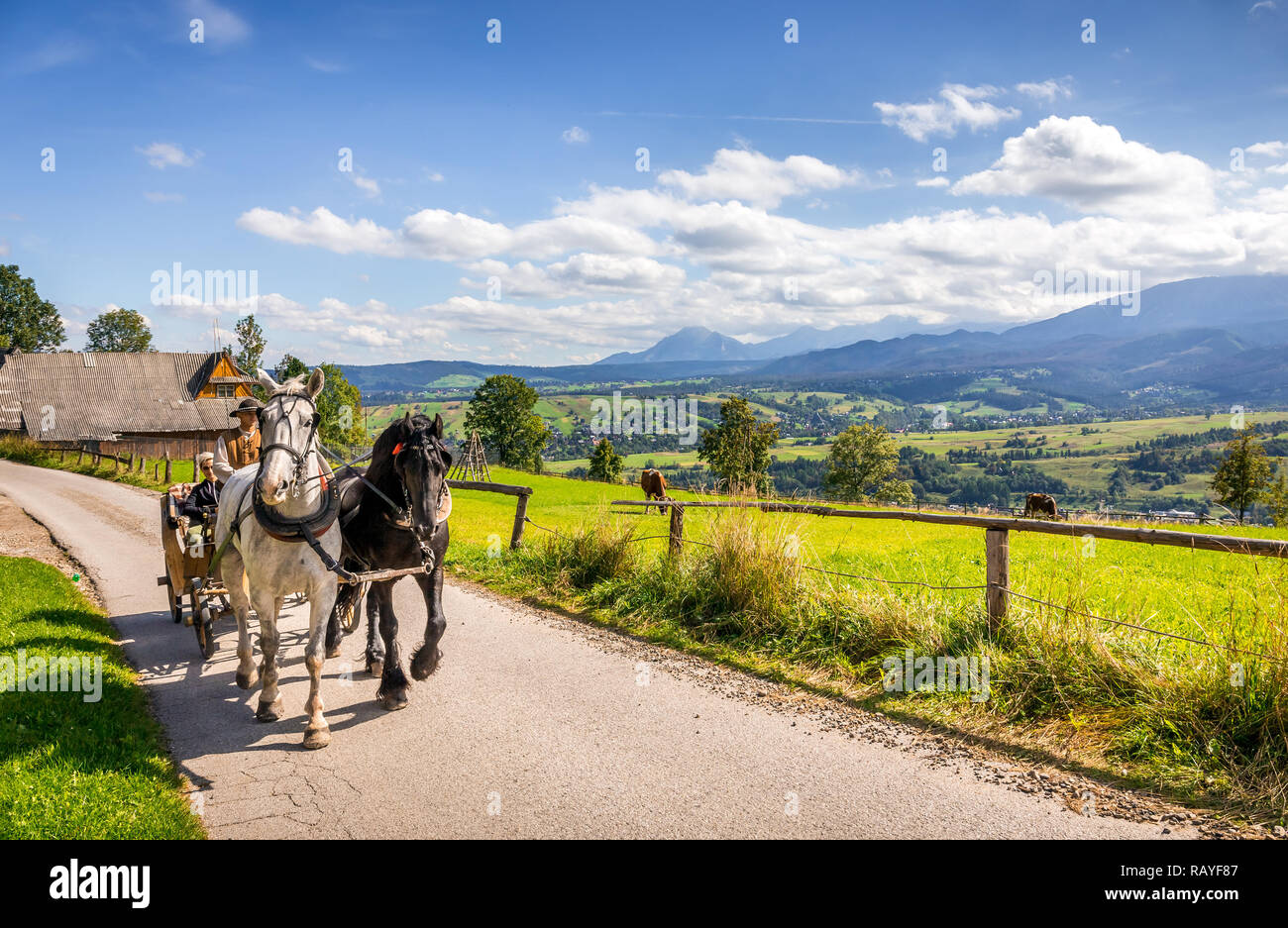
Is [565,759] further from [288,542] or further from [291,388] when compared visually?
[291,388]

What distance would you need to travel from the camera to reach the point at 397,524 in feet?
20.4

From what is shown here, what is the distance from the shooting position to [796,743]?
219 inches

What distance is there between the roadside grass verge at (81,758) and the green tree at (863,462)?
3245 inches

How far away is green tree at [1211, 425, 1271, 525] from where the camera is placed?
52594 mm

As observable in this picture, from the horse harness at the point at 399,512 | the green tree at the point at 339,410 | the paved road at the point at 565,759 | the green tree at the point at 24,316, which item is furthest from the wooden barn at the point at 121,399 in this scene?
the horse harness at the point at 399,512

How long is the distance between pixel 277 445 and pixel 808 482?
12017 cm

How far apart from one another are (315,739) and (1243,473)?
66622 millimetres

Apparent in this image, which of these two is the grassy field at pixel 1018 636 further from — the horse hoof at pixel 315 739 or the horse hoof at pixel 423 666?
the horse hoof at pixel 315 739

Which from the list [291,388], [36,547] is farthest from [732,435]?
[291,388]

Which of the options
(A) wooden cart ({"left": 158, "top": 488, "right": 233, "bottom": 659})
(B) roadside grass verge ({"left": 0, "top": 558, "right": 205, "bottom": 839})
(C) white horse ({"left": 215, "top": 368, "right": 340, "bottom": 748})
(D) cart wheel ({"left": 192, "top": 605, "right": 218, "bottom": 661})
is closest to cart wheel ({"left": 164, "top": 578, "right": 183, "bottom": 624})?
(A) wooden cart ({"left": 158, "top": 488, "right": 233, "bottom": 659})

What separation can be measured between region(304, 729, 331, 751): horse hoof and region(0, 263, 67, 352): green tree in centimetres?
10327

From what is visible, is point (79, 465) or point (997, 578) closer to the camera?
point (997, 578)

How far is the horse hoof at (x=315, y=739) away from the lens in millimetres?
5457
